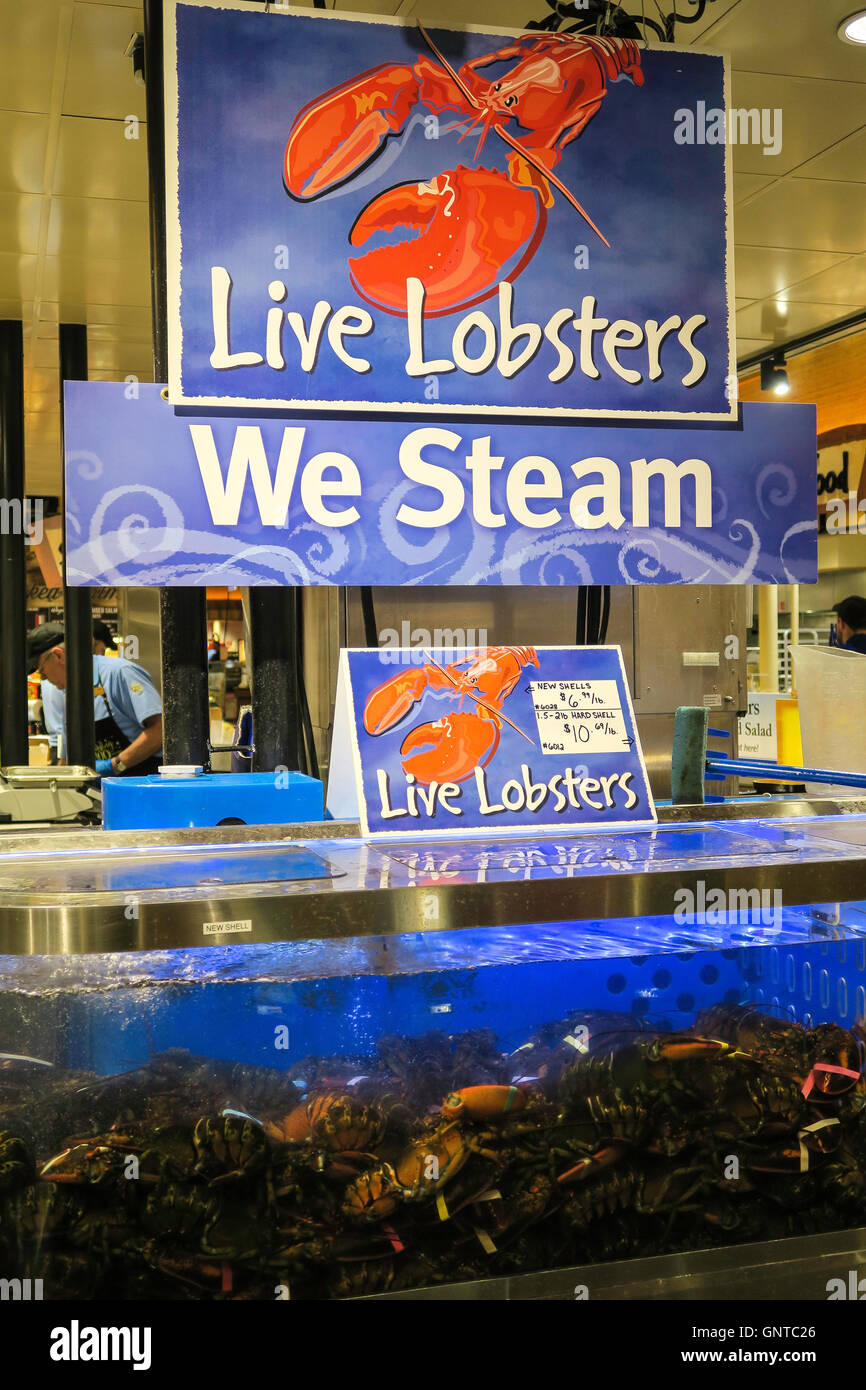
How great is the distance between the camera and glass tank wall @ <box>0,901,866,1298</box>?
1.24 meters

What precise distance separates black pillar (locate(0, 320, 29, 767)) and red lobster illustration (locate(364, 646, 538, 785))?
18.2 feet

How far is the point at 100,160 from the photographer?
445 centimetres

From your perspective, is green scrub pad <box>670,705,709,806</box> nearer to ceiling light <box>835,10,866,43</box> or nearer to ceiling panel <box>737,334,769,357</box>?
ceiling light <box>835,10,866,43</box>

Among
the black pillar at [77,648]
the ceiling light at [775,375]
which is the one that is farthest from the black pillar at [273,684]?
the ceiling light at [775,375]

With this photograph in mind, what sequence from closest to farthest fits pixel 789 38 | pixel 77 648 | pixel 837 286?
1. pixel 789 38
2. pixel 837 286
3. pixel 77 648

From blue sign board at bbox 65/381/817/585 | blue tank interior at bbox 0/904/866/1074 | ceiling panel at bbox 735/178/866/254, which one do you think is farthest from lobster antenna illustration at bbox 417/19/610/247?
ceiling panel at bbox 735/178/866/254

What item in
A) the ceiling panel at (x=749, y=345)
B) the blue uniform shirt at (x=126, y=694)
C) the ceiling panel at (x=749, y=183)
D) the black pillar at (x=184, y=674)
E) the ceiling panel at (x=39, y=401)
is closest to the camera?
the black pillar at (x=184, y=674)

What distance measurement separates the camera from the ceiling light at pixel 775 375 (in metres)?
7.47

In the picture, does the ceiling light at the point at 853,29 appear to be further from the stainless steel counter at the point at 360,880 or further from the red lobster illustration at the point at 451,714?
the stainless steel counter at the point at 360,880

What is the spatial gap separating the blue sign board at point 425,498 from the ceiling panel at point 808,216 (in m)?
3.45

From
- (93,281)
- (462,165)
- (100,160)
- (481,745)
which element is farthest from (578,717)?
(93,281)

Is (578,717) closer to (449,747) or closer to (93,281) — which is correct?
(449,747)

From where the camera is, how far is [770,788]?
530cm

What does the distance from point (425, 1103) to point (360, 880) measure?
28 cm
